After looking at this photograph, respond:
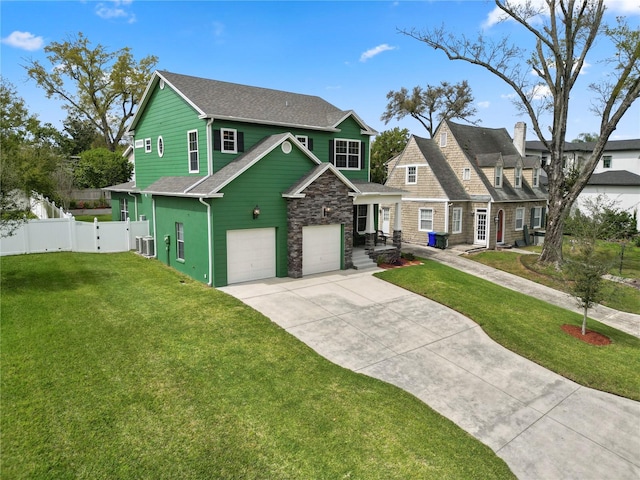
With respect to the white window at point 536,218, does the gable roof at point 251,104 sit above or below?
above

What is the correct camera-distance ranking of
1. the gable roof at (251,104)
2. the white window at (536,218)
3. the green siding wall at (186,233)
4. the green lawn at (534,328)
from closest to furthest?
the green lawn at (534,328) → the green siding wall at (186,233) → the gable roof at (251,104) → the white window at (536,218)

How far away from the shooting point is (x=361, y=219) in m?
21.3

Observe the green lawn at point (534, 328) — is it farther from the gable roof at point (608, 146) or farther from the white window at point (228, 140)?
the gable roof at point (608, 146)

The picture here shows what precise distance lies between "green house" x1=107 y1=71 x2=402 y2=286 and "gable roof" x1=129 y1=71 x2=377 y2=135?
63 millimetres

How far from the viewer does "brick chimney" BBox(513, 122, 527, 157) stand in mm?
29141

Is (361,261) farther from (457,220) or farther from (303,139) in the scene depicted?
(457,220)

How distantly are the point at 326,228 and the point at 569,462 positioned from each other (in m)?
11.7

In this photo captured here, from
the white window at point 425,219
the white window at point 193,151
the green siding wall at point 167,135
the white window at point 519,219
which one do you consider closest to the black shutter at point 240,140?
the green siding wall at point 167,135

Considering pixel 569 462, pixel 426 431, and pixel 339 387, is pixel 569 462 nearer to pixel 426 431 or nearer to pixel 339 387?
pixel 426 431

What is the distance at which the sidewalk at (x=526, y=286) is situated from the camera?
1459 centimetres

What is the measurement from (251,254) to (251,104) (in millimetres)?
7358

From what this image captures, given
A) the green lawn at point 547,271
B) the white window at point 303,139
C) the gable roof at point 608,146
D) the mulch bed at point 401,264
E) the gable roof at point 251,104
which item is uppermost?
the gable roof at point 608,146

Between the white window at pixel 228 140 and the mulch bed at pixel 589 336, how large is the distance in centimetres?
1382

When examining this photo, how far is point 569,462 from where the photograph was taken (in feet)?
21.5
